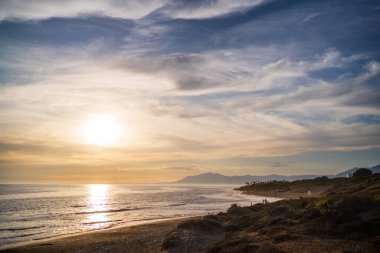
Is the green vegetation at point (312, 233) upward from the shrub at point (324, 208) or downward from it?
downward

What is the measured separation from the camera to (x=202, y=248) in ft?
61.6

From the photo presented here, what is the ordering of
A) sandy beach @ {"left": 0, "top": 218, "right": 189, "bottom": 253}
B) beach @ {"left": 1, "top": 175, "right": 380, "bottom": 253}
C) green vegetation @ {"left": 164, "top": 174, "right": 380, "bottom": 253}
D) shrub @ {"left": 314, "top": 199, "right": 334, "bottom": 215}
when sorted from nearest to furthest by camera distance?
green vegetation @ {"left": 164, "top": 174, "right": 380, "bottom": 253} → beach @ {"left": 1, "top": 175, "right": 380, "bottom": 253} → shrub @ {"left": 314, "top": 199, "right": 334, "bottom": 215} → sandy beach @ {"left": 0, "top": 218, "right": 189, "bottom": 253}

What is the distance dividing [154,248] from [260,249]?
10245 millimetres

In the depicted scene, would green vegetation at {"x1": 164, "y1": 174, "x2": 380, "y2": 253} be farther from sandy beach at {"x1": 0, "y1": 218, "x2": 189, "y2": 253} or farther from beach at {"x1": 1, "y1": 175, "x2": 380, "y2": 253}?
sandy beach at {"x1": 0, "y1": 218, "x2": 189, "y2": 253}

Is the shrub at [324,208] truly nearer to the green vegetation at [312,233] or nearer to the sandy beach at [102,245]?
the green vegetation at [312,233]

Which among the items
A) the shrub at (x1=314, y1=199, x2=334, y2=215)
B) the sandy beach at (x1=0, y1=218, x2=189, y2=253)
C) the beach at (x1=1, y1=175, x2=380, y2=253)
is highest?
the shrub at (x1=314, y1=199, x2=334, y2=215)

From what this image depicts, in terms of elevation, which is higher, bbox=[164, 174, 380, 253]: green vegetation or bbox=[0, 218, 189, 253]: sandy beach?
bbox=[164, 174, 380, 253]: green vegetation

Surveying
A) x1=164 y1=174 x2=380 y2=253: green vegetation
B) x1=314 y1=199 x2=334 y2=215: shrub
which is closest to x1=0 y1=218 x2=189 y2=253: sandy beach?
x1=164 y1=174 x2=380 y2=253: green vegetation

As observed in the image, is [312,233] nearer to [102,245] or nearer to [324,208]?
[324,208]

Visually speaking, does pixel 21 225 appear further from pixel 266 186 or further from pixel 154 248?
pixel 266 186

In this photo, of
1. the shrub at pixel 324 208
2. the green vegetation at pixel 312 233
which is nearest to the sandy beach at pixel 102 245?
the green vegetation at pixel 312 233

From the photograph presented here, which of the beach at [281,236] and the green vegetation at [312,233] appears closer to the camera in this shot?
the green vegetation at [312,233]

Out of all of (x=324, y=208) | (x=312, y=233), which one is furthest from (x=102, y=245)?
(x=324, y=208)

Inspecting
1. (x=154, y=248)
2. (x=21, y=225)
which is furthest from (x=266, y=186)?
(x=154, y=248)
